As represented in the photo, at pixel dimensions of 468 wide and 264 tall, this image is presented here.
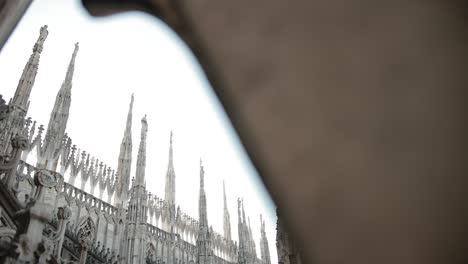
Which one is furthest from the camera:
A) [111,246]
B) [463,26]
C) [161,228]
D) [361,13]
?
[161,228]

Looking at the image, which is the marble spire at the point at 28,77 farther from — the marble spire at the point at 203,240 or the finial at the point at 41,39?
the marble spire at the point at 203,240

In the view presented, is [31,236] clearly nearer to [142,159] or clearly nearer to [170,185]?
[142,159]

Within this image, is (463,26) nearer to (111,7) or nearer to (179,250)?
(111,7)

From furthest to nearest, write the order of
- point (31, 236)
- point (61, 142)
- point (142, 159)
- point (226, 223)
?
point (226, 223) → point (142, 159) → point (61, 142) → point (31, 236)

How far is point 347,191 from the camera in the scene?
78 centimetres

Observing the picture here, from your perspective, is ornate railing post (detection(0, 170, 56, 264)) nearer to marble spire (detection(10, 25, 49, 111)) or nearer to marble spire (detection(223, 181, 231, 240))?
marble spire (detection(10, 25, 49, 111))

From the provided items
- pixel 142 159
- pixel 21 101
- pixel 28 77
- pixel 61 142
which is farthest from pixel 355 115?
pixel 142 159

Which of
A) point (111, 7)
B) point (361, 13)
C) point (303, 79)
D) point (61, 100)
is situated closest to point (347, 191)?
point (303, 79)

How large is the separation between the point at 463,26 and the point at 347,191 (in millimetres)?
385

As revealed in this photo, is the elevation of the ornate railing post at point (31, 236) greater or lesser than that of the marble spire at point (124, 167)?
lesser

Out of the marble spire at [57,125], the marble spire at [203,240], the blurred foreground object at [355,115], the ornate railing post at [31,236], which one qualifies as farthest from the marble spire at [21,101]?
the blurred foreground object at [355,115]

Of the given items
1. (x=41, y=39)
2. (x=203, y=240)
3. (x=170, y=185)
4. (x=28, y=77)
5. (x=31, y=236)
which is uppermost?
(x=41, y=39)

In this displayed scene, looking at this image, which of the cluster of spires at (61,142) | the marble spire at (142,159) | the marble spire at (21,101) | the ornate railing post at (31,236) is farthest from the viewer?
the marble spire at (142,159)

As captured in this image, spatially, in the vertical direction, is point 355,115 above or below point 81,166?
below
